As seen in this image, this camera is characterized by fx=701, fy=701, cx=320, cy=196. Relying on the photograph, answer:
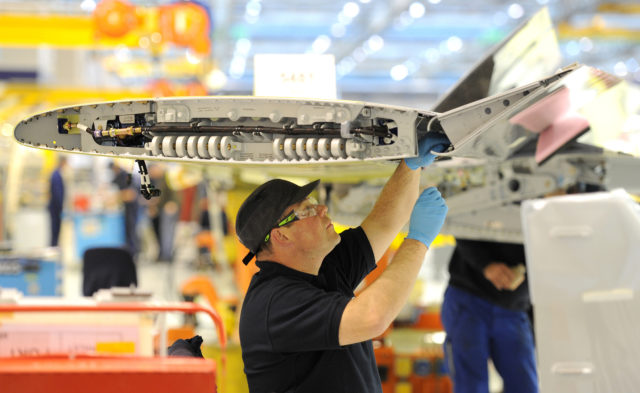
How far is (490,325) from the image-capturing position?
3.88 m

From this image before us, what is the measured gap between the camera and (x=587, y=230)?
106 inches

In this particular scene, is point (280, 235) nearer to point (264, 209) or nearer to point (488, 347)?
point (264, 209)

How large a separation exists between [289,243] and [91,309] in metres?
0.97

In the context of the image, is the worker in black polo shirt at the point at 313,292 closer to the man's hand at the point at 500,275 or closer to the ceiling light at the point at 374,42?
the man's hand at the point at 500,275

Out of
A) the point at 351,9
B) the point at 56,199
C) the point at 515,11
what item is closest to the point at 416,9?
the point at 351,9

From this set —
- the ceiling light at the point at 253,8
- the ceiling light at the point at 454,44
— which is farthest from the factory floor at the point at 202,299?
the ceiling light at the point at 454,44

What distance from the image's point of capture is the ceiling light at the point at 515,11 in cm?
1580

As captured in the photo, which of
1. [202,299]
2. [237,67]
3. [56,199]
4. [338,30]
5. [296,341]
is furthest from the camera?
[237,67]

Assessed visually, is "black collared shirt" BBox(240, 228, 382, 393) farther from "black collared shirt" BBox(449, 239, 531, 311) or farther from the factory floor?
"black collared shirt" BBox(449, 239, 531, 311)

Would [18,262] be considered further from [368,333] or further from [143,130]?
[368,333]

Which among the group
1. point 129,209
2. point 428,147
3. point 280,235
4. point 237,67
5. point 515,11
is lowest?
point 280,235

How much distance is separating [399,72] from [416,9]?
1061 centimetres

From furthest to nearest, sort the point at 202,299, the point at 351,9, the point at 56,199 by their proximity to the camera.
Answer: the point at 351,9 < the point at 56,199 < the point at 202,299

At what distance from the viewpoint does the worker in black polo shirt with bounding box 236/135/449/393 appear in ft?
6.63
